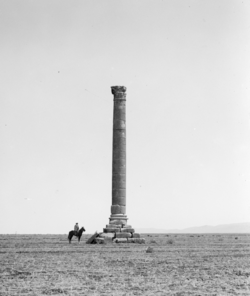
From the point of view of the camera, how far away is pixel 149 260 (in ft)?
61.3

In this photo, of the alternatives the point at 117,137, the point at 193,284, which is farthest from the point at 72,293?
the point at 117,137

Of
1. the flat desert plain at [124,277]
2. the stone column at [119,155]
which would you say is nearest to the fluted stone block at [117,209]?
the stone column at [119,155]

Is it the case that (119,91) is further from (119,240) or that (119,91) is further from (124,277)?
(124,277)

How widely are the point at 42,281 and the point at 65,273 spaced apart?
1700 mm

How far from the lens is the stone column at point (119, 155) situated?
33188mm

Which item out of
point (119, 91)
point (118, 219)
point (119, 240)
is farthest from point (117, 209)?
point (119, 91)

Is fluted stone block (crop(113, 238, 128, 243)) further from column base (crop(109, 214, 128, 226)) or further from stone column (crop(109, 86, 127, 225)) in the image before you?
stone column (crop(109, 86, 127, 225))

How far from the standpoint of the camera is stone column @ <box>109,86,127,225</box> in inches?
1307

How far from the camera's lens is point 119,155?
110 feet

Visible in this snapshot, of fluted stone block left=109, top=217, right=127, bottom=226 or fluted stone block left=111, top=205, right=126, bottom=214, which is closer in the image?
fluted stone block left=109, top=217, right=127, bottom=226

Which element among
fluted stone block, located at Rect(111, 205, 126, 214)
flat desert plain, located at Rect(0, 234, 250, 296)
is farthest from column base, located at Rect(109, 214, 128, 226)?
flat desert plain, located at Rect(0, 234, 250, 296)

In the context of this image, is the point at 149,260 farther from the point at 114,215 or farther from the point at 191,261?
the point at 114,215

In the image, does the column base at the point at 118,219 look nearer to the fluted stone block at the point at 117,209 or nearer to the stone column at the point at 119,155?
the stone column at the point at 119,155

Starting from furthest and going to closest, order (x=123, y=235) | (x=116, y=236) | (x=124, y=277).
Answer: (x=123, y=235), (x=116, y=236), (x=124, y=277)
